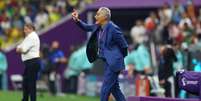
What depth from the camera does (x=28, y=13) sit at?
122 ft

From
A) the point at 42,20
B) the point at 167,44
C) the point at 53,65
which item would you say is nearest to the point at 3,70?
the point at 53,65

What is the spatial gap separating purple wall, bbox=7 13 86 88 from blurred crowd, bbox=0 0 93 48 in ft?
2.90

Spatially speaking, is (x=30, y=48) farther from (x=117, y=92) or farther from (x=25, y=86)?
(x=117, y=92)

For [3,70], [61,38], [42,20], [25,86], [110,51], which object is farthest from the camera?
[42,20]

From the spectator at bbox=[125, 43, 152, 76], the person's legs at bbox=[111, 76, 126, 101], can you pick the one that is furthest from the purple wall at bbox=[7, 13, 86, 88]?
the person's legs at bbox=[111, 76, 126, 101]

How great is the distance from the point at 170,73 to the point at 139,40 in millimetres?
6963

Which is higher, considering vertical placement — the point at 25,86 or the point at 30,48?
the point at 30,48

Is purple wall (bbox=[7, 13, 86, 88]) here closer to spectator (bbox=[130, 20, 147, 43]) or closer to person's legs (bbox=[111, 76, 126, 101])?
spectator (bbox=[130, 20, 147, 43])

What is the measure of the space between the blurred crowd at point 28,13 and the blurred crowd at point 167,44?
450 centimetres

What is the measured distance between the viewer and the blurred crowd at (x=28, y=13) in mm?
35312

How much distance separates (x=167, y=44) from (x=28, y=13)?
14803 millimetres

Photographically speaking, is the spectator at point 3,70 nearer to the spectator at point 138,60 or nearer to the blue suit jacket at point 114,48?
the spectator at point 138,60

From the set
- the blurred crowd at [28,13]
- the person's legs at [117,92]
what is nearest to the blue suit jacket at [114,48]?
the person's legs at [117,92]

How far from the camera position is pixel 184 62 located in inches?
1011
